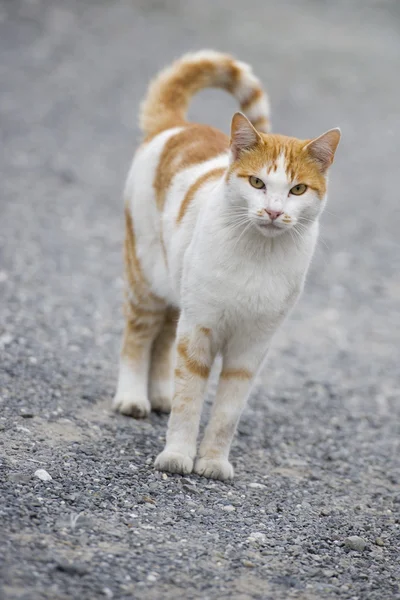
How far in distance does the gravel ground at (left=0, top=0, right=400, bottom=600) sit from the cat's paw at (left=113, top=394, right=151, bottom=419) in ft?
0.27

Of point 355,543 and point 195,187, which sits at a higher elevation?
point 195,187

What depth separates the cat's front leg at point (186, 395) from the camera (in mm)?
4164

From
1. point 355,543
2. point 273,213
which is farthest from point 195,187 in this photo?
point 355,543

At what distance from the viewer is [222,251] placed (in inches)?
158

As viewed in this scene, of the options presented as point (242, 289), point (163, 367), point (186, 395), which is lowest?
point (163, 367)

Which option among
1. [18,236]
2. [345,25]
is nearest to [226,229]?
[18,236]

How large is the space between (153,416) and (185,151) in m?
1.50

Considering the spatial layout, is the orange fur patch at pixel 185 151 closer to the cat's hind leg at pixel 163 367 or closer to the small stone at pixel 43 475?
the cat's hind leg at pixel 163 367

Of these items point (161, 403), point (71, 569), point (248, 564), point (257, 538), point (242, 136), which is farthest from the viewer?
point (161, 403)

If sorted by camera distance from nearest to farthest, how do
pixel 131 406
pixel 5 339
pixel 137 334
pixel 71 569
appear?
pixel 71 569, pixel 131 406, pixel 137 334, pixel 5 339

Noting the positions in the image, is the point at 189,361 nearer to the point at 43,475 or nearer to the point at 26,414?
the point at 43,475

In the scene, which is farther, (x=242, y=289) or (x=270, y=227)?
(x=242, y=289)

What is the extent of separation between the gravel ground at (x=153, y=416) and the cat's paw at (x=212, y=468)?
0.18ft

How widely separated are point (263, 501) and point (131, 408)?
1062 mm
